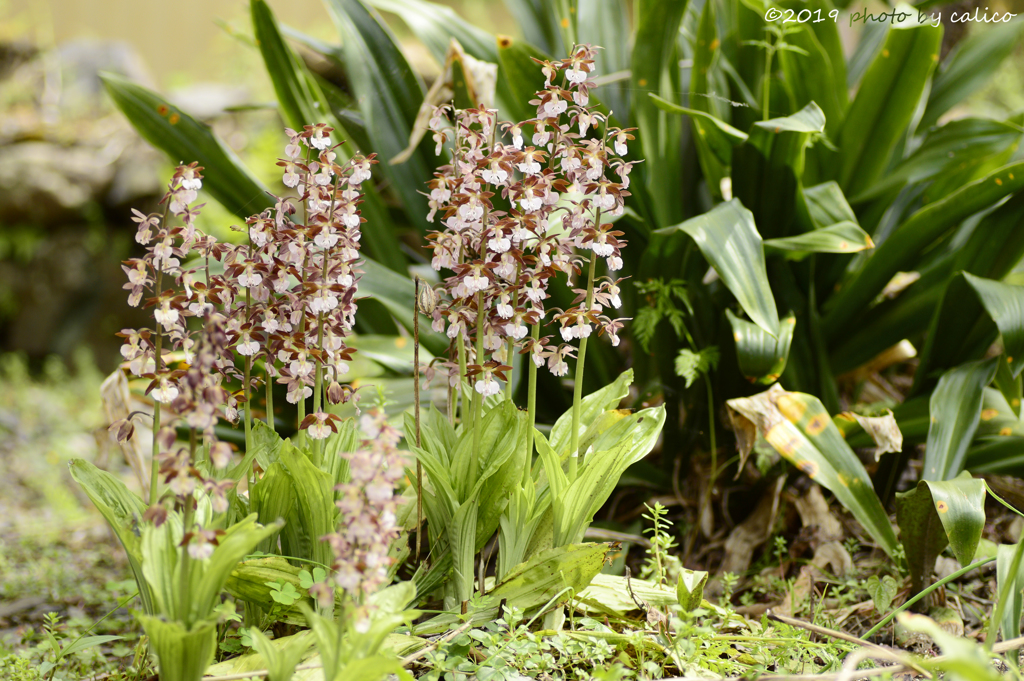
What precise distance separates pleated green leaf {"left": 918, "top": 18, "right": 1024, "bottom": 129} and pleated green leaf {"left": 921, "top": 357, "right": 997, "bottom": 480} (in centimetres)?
103

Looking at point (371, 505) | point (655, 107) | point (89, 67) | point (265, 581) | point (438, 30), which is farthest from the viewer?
point (89, 67)

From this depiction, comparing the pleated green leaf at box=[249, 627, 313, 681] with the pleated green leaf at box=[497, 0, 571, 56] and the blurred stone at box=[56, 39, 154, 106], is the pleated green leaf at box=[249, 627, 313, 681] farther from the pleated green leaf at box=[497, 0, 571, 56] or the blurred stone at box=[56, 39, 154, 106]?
the blurred stone at box=[56, 39, 154, 106]

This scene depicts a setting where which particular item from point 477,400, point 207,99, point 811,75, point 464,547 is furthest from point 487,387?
point 207,99

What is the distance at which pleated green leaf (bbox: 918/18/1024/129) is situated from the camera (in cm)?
204

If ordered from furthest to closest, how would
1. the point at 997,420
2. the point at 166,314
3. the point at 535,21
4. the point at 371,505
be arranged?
the point at 535,21
the point at 997,420
the point at 166,314
the point at 371,505

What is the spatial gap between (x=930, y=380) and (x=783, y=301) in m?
0.38

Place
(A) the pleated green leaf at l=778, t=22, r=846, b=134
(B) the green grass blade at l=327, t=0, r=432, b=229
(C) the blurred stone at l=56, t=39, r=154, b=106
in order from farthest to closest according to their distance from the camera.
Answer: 1. (C) the blurred stone at l=56, t=39, r=154, b=106
2. (B) the green grass blade at l=327, t=0, r=432, b=229
3. (A) the pleated green leaf at l=778, t=22, r=846, b=134

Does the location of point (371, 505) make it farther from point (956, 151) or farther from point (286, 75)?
point (956, 151)

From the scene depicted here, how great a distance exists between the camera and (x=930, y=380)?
61.3 inches

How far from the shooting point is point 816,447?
126 centimetres

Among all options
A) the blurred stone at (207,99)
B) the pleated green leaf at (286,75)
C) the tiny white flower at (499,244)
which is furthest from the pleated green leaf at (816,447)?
the blurred stone at (207,99)

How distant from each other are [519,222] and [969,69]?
1.89 metres

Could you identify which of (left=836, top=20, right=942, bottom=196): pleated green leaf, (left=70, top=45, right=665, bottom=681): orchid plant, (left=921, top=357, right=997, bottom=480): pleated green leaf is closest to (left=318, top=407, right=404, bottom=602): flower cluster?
(left=70, top=45, right=665, bottom=681): orchid plant

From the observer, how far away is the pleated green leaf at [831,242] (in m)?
1.30
